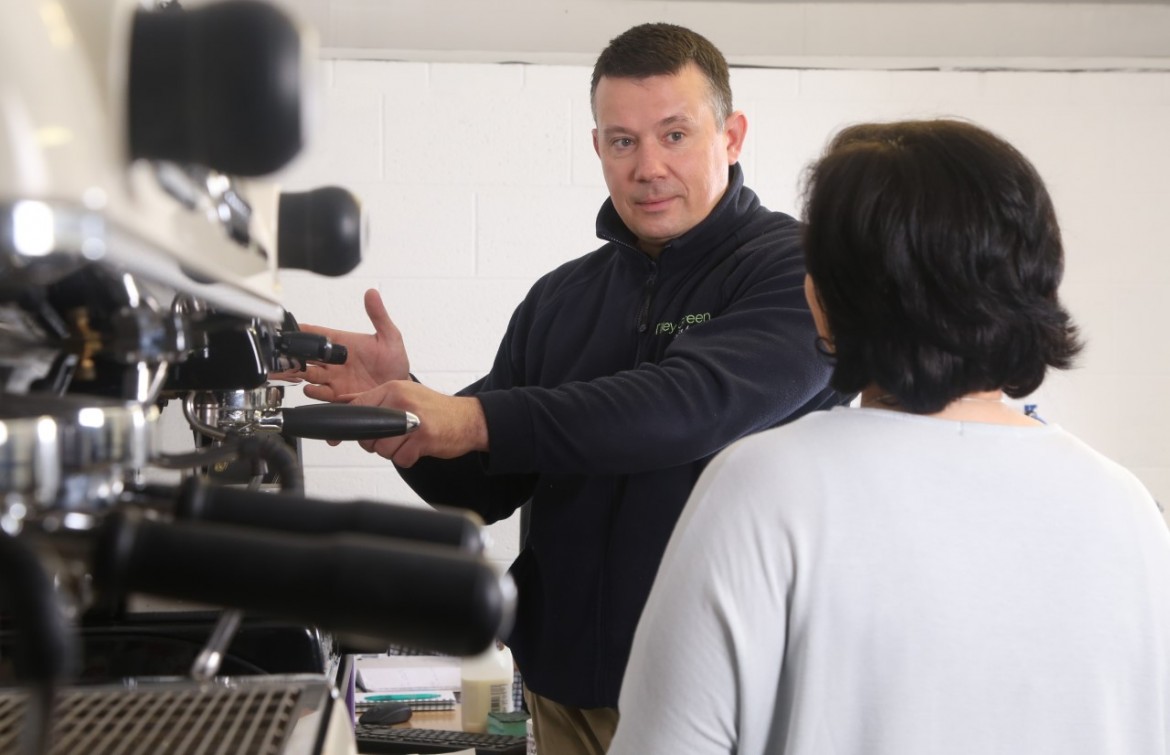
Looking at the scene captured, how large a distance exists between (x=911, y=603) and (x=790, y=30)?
233 cm

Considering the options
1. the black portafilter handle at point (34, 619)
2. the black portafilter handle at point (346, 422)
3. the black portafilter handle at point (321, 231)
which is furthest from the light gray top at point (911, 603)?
the black portafilter handle at point (34, 619)

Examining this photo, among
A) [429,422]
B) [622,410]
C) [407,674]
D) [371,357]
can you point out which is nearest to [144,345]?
[429,422]

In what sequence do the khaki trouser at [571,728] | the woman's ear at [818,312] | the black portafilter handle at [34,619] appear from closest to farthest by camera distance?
1. the black portafilter handle at [34,619]
2. the woman's ear at [818,312]
3. the khaki trouser at [571,728]

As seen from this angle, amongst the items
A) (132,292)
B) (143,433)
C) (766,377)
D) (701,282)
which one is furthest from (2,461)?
(701,282)

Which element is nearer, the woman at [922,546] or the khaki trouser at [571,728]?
the woman at [922,546]

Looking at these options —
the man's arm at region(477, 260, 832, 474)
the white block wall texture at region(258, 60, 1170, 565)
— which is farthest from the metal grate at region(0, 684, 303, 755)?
the white block wall texture at region(258, 60, 1170, 565)

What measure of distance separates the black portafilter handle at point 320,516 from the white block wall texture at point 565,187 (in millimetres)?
2338

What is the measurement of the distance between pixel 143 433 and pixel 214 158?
14 cm

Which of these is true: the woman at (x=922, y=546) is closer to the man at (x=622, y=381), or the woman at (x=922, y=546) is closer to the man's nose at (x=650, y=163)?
the man at (x=622, y=381)

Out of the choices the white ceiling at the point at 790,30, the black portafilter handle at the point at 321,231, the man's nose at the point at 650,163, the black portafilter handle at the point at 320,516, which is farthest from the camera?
the white ceiling at the point at 790,30

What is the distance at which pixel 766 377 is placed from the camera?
144 cm

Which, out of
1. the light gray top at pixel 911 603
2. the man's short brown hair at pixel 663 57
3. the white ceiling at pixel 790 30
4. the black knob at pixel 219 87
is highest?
the white ceiling at pixel 790 30

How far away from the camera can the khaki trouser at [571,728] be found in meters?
1.50

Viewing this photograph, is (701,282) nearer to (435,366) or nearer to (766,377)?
(766,377)
